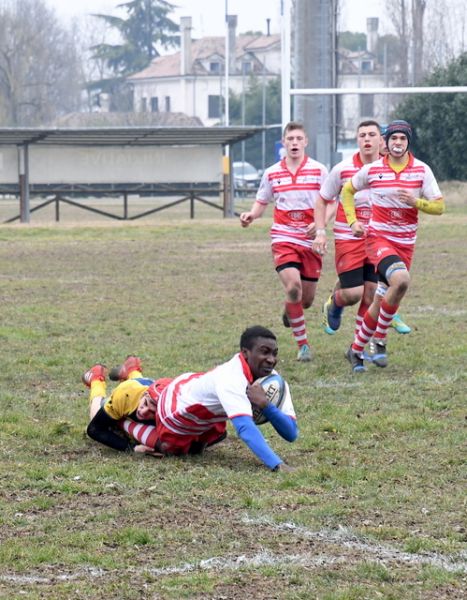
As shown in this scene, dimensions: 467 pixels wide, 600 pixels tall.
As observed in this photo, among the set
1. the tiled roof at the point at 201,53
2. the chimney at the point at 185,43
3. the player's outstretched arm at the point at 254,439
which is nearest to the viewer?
the player's outstretched arm at the point at 254,439

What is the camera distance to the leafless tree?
91.8 metres

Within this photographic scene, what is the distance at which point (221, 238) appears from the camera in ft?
87.7

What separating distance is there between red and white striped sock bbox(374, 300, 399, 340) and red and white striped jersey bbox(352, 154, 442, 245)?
0.53 m

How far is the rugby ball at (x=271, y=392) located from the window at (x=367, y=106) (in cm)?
6125

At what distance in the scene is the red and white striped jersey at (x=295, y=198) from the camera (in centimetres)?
1090

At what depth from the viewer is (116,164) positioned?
3500 cm

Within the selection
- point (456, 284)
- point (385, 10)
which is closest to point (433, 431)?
point (456, 284)

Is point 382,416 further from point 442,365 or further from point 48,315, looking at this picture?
point 48,315

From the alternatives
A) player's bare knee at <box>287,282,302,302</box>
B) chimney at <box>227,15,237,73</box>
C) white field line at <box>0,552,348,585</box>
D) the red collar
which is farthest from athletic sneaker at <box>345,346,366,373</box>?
chimney at <box>227,15,237,73</box>

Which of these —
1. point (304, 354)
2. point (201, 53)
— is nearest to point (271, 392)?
point (304, 354)

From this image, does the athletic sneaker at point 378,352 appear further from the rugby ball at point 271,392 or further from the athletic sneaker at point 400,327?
the rugby ball at point 271,392

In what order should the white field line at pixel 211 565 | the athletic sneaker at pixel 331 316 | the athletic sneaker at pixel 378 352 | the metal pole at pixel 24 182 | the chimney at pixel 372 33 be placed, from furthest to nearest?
the chimney at pixel 372 33 < the metal pole at pixel 24 182 < the athletic sneaker at pixel 331 316 < the athletic sneaker at pixel 378 352 < the white field line at pixel 211 565

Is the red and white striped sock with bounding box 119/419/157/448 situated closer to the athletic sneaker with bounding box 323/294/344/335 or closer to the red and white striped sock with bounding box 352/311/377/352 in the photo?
the red and white striped sock with bounding box 352/311/377/352

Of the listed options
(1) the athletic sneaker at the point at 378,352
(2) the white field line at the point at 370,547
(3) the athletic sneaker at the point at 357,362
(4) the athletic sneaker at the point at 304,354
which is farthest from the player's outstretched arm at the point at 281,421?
(4) the athletic sneaker at the point at 304,354
